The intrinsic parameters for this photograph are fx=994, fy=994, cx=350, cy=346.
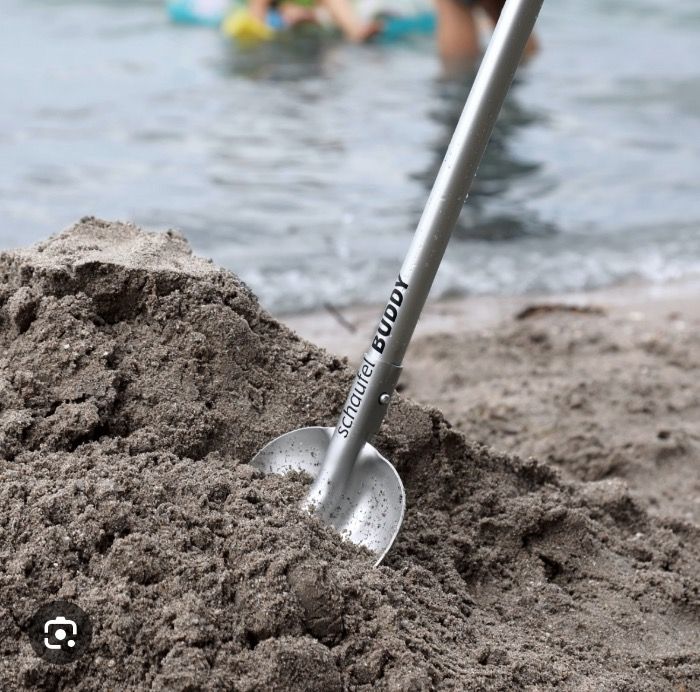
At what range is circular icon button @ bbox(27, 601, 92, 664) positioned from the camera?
4.78 feet

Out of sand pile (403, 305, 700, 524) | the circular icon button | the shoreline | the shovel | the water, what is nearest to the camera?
the circular icon button

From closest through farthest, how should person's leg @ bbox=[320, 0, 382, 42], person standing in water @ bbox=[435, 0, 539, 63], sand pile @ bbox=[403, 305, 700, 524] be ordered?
1. sand pile @ bbox=[403, 305, 700, 524]
2. person standing in water @ bbox=[435, 0, 539, 63]
3. person's leg @ bbox=[320, 0, 382, 42]

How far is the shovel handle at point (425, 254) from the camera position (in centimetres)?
179

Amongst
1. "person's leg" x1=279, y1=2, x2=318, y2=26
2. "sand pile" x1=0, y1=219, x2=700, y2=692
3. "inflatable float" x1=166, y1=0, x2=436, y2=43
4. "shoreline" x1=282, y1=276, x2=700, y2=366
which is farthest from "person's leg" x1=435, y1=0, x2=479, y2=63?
"sand pile" x1=0, y1=219, x2=700, y2=692

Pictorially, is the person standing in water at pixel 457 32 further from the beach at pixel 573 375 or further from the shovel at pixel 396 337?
the shovel at pixel 396 337

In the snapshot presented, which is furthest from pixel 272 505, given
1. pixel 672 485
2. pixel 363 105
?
pixel 363 105

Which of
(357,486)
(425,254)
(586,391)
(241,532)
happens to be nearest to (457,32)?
(586,391)

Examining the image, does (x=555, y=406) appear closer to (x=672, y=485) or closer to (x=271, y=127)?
(x=672, y=485)

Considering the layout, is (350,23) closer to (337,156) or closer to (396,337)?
(337,156)

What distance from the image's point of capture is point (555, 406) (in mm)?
3139

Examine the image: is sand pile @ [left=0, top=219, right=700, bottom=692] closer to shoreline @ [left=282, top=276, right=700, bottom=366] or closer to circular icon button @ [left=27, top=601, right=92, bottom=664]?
circular icon button @ [left=27, top=601, right=92, bottom=664]

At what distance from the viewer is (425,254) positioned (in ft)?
5.96

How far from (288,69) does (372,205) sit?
13.1ft

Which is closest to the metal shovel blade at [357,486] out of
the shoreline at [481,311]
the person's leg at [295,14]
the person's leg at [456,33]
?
the shoreline at [481,311]
